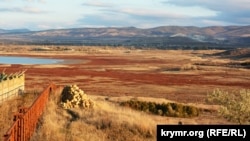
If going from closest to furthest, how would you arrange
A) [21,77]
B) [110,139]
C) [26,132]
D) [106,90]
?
1. [26,132]
2. [110,139]
3. [21,77]
4. [106,90]

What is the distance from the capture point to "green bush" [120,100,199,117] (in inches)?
898

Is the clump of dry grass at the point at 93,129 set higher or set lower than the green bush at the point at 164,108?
higher

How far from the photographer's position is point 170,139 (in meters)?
7.24

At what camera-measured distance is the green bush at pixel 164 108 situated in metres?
22.8

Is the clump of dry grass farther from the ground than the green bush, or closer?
farther from the ground

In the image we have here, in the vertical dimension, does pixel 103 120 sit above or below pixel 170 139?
below

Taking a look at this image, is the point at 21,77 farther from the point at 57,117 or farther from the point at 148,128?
the point at 148,128

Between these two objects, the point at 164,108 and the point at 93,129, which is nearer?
the point at 93,129

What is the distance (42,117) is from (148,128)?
3777 mm

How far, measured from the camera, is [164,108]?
78.5ft

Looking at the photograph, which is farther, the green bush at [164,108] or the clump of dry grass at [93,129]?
the green bush at [164,108]

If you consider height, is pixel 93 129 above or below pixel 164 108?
above

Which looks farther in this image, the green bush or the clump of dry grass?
the green bush

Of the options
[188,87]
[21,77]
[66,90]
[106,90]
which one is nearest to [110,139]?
[66,90]
